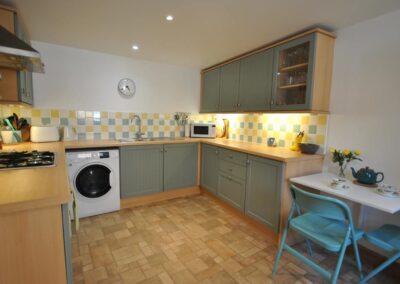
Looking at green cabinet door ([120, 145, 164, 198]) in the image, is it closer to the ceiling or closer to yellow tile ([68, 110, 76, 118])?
yellow tile ([68, 110, 76, 118])

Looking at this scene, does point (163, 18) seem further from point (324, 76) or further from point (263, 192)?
point (263, 192)

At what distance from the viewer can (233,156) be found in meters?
2.79

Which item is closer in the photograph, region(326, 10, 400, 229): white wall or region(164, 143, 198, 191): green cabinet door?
region(326, 10, 400, 229): white wall

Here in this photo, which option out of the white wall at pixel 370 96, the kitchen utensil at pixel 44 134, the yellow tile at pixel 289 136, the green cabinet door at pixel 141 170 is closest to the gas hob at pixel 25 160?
the kitchen utensil at pixel 44 134

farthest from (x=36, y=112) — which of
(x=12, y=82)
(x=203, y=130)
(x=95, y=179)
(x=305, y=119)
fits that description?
(x=305, y=119)

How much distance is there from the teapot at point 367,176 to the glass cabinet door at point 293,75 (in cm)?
76

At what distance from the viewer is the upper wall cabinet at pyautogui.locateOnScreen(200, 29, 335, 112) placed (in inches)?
85.2

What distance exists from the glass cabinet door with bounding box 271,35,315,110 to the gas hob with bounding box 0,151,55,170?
7.53 ft

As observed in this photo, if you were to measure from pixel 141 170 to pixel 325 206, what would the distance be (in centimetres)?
232

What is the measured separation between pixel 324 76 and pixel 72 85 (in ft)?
10.4

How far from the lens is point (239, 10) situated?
72.8 inches

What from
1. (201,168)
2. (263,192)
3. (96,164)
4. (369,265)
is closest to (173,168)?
(201,168)

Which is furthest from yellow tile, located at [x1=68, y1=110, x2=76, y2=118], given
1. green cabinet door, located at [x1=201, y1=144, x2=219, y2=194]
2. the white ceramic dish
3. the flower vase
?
the white ceramic dish

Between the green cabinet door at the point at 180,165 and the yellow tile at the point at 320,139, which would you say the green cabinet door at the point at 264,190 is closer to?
the yellow tile at the point at 320,139
